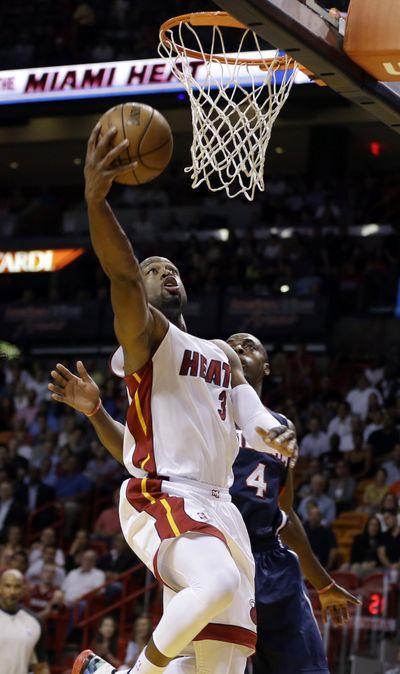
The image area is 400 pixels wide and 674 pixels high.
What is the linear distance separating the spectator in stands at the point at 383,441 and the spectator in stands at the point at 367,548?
2.00 m

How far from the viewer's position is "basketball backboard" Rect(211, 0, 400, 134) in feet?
18.0

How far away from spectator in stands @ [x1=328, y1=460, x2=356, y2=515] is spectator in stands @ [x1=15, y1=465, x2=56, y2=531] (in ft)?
12.6

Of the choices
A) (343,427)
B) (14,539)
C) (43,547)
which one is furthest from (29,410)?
(343,427)

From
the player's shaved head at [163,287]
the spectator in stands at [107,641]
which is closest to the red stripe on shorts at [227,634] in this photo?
the player's shaved head at [163,287]

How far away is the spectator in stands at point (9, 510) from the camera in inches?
623

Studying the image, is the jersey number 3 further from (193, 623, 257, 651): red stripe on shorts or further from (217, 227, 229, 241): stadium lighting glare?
(217, 227, 229, 241): stadium lighting glare

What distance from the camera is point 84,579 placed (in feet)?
45.7

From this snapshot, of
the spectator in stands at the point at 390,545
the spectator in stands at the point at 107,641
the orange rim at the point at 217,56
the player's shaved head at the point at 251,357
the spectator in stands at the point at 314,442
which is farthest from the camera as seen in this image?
the spectator in stands at the point at 314,442

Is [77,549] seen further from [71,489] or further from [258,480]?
[258,480]

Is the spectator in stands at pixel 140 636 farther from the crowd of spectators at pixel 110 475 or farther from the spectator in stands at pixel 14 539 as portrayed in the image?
the spectator in stands at pixel 14 539

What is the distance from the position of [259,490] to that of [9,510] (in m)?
9.75

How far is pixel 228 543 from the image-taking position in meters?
5.43

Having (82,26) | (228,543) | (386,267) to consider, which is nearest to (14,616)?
(228,543)

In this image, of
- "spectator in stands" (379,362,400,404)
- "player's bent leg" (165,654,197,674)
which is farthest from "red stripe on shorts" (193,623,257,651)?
"spectator in stands" (379,362,400,404)
